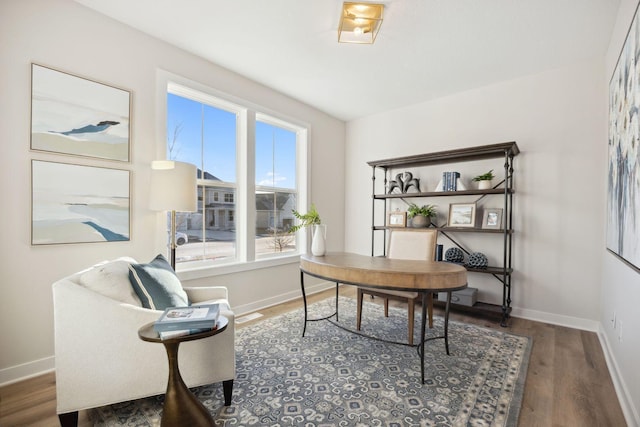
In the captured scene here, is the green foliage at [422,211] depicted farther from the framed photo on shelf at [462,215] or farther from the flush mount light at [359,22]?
the flush mount light at [359,22]

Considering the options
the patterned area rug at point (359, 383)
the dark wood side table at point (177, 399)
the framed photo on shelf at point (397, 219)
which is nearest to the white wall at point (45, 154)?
the patterned area rug at point (359, 383)

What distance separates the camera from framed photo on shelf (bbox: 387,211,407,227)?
4012 millimetres

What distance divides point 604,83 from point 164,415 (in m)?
4.42

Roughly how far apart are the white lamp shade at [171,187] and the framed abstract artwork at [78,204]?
0.35 m

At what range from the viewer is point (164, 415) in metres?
1.41

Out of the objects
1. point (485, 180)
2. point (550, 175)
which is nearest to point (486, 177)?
point (485, 180)

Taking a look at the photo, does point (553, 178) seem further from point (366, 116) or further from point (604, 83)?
point (366, 116)

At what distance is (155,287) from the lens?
1.82 metres

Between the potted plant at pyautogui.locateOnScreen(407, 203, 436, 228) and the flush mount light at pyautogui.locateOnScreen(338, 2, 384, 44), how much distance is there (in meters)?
2.09

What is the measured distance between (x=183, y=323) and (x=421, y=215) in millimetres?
3130

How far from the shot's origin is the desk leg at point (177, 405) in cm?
140

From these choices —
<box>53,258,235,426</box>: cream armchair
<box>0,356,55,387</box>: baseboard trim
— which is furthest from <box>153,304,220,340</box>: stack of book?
<box>0,356,55,387</box>: baseboard trim

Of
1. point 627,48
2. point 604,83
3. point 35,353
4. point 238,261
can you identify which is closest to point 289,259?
point 238,261

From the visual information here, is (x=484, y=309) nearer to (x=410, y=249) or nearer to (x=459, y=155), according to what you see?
(x=410, y=249)
